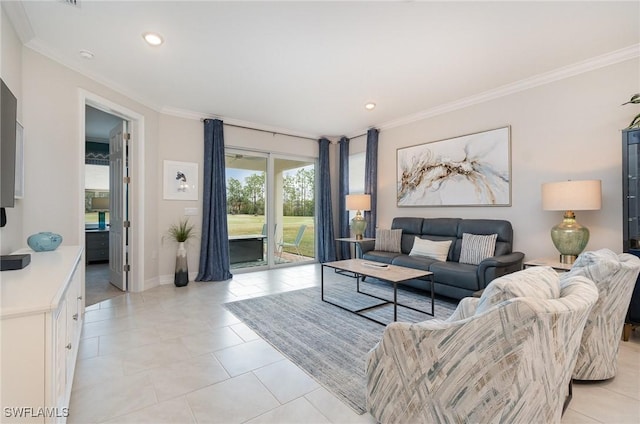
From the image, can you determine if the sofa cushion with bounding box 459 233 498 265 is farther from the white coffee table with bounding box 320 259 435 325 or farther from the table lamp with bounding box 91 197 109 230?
the table lamp with bounding box 91 197 109 230

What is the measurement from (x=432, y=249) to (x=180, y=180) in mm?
4000

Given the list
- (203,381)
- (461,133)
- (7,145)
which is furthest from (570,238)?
(7,145)

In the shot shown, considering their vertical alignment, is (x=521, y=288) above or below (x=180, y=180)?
below

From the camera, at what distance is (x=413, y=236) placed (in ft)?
15.8

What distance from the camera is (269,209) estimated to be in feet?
18.9

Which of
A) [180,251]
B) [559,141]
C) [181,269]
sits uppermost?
[559,141]

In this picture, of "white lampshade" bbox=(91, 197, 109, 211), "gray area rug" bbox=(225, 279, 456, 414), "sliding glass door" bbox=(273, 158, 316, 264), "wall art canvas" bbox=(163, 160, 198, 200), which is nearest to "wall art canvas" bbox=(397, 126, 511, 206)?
"gray area rug" bbox=(225, 279, 456, 414)

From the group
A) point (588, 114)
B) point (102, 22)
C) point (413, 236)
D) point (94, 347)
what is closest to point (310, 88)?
point (102, 22)

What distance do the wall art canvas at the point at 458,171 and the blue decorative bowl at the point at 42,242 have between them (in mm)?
4613

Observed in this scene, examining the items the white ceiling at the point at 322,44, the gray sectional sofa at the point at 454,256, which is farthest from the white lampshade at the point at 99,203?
the gray sectional sofa at the point at 454,256

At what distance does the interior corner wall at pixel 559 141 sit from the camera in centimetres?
308

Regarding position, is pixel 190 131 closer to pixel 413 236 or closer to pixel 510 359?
pixel 413 236

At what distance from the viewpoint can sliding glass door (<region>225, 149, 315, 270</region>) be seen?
215 inches

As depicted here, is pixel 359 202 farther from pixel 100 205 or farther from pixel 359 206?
pixel 100 205
